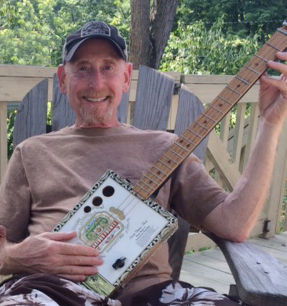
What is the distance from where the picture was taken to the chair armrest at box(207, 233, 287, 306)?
137 cm

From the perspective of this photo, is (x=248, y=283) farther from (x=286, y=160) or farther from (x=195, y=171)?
(x=286, y=160)

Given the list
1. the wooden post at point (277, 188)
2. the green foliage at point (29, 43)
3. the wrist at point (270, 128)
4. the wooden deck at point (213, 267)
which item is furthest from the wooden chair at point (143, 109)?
the green foliage at point (29, 43)

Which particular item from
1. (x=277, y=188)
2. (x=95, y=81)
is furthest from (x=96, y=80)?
(x=277, y=188)

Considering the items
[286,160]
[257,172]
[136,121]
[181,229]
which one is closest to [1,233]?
[257,172]

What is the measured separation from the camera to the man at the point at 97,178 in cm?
171

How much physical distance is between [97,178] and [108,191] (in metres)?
0.15

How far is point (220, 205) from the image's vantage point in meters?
1.88

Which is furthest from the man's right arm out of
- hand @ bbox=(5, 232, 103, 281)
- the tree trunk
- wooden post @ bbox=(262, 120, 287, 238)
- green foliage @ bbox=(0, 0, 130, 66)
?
green foliage @ bbox=(0, 0, 130, 66)

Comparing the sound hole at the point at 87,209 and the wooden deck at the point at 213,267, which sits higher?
the sound hole at the point at 87,209

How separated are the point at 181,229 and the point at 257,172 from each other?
18.0 inches

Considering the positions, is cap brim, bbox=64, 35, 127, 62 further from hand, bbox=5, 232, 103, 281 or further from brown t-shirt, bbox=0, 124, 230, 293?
hand, bbox=5, 232, 103, 281

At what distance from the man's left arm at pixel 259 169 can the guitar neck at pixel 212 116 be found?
0.04 meters

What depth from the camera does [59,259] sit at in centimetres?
169

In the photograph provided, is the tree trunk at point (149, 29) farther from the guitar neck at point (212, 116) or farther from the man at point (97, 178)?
the guitar neck at point (212, 116)
